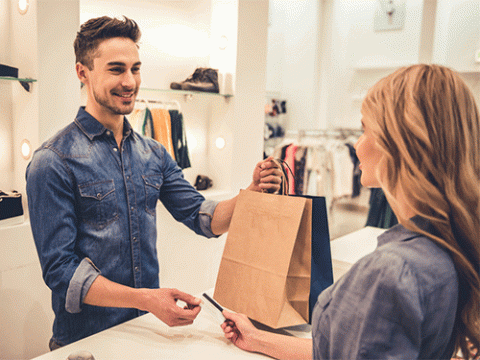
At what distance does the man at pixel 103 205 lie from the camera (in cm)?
115

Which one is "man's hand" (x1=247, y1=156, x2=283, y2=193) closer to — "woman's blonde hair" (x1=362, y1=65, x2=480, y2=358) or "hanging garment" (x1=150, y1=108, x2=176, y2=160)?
"woman's blonde hair" (x1=362, y1=65, x2=480, y2=358)

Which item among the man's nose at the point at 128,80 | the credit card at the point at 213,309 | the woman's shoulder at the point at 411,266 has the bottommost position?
the credit card at the point at 213,309

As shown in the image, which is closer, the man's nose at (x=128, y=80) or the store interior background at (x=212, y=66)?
the man's nose at (x=128, y=80)

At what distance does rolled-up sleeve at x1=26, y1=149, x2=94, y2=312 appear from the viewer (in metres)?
1.15

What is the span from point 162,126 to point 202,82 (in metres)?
0.41

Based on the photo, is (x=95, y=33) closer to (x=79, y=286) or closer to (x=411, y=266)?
(x=79, y=286)

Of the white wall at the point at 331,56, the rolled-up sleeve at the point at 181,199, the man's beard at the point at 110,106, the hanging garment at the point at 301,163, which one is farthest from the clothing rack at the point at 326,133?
the man's beard at the point at 110,106

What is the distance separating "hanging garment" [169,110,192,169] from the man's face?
1276 mm

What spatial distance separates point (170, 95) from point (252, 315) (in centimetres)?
209

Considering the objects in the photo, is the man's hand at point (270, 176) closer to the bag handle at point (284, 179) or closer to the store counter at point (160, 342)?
the bag handle at point (284, 179)

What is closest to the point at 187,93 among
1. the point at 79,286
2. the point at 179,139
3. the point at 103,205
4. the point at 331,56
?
the point at 179,139

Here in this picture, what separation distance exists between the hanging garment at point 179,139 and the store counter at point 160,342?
63.7 inches

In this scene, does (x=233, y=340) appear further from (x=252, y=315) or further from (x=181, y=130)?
(x=181, y=130)

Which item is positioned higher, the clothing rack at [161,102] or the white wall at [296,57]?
the white wall at [296,57]
